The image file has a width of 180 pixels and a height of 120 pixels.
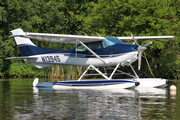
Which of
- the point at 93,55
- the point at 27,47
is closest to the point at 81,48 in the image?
the point at 93,55

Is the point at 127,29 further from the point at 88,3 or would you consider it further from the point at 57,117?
the point at 57,117

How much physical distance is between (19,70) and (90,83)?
711 inches

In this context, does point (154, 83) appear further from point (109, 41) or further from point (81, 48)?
point (81, 48)

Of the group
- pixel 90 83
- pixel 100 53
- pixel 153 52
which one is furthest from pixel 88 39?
pixel 153 52

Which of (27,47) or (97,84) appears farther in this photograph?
(27,47)

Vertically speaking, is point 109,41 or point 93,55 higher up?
point 109,41

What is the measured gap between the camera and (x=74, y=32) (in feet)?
128

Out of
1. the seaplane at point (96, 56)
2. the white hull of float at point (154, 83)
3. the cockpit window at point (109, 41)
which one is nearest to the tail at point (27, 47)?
the seaplane at point (96, 56)

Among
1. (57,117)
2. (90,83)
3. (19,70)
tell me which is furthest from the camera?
(19,70)

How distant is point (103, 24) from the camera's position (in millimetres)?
29562

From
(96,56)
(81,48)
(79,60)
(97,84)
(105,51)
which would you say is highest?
(81,48)

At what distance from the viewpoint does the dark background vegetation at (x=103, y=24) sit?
26.4 meters

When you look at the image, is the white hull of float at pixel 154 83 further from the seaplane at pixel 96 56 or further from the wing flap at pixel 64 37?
the wing flap at pixel 64 37

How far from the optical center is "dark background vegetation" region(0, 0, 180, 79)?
2639 cm
